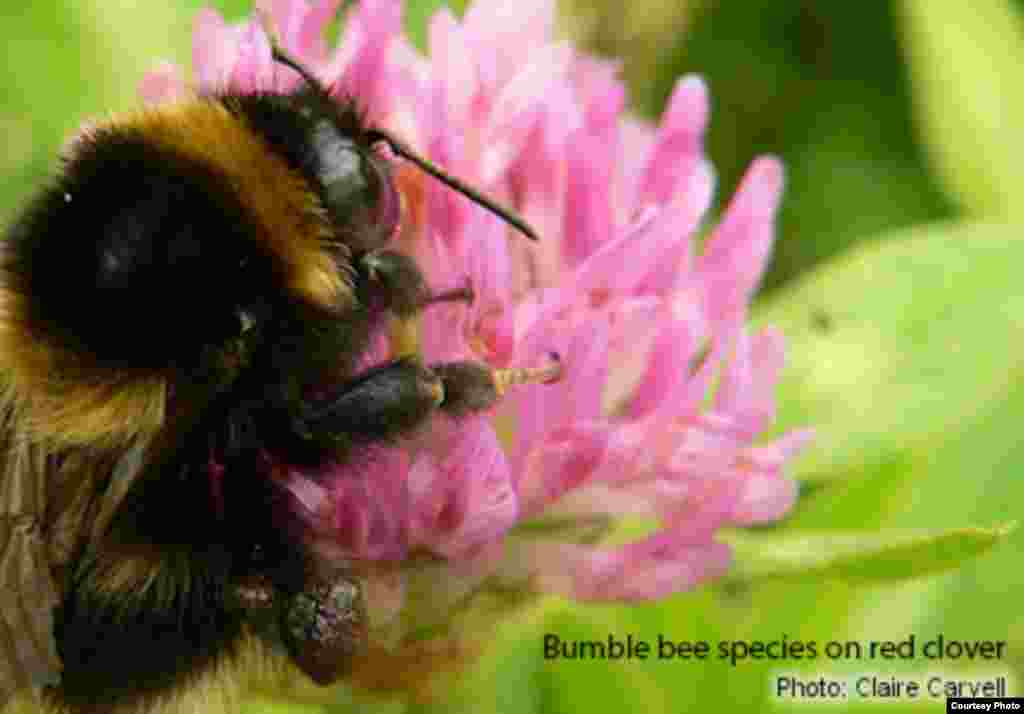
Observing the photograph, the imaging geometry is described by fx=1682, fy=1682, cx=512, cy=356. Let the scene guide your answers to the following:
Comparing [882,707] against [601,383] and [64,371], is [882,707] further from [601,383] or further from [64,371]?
[64,371]

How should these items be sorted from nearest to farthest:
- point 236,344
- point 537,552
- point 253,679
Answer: point 236,344 → point 253,679 → point 537,552

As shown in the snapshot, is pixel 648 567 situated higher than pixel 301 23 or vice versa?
pixel 301 23

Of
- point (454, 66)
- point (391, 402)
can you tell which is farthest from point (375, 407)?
point (454, 66)

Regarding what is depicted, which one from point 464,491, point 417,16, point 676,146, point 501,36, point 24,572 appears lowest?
point 24,572

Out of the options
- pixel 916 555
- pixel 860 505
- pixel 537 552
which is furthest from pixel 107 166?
pixel 860 505

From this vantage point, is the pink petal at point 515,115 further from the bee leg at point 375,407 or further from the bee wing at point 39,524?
the bee wing at point 39,524

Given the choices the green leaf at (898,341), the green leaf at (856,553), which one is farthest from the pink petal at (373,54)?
the green leaf at (898,341)

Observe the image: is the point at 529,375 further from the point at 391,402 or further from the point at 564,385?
the point at 391,402
